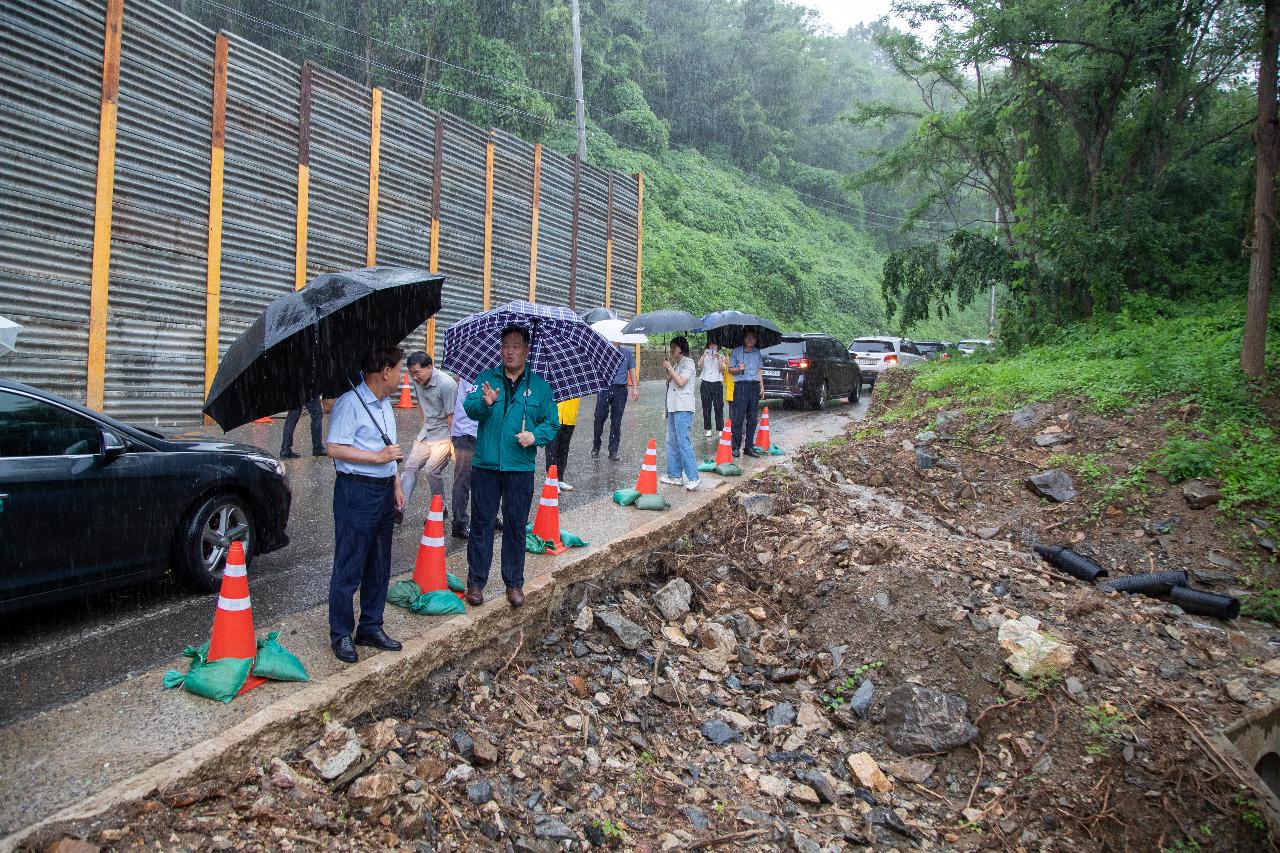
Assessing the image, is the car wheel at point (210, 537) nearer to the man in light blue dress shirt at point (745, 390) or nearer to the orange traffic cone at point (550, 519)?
the orange traffic cone at point (550, 519)

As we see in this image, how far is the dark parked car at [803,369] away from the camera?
685 inches

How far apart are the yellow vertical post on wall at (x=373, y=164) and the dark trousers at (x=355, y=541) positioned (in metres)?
13.0

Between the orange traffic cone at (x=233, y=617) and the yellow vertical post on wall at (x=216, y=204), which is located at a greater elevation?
the yellow vertical post on wall at (x=216, y=204)

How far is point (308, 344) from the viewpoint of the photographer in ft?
12.3

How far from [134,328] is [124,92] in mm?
3427

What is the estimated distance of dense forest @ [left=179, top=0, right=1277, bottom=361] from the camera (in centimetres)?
1494

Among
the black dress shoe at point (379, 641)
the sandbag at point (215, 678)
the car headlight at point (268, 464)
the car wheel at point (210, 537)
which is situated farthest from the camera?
the car headlight at point (268, 464)

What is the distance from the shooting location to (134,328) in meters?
11.7

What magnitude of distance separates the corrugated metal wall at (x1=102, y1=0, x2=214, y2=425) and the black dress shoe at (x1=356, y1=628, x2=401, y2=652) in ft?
31.2

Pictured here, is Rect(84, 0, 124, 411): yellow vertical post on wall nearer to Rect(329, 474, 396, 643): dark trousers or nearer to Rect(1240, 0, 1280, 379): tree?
Rect(329, 474, 396, 643): dark trousers

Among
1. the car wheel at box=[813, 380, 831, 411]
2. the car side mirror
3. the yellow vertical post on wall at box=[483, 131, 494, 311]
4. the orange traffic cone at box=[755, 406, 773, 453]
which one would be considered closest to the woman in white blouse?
the orange traffic cone at box=[755, 406, 773, 453]

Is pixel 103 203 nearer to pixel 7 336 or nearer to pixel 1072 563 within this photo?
pixel 7 336

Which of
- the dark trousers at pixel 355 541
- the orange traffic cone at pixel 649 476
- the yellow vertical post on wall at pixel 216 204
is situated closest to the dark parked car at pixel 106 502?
the dark trousers at pixel 355 541

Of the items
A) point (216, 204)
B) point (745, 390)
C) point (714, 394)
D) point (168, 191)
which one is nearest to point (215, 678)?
point (745, 390)
